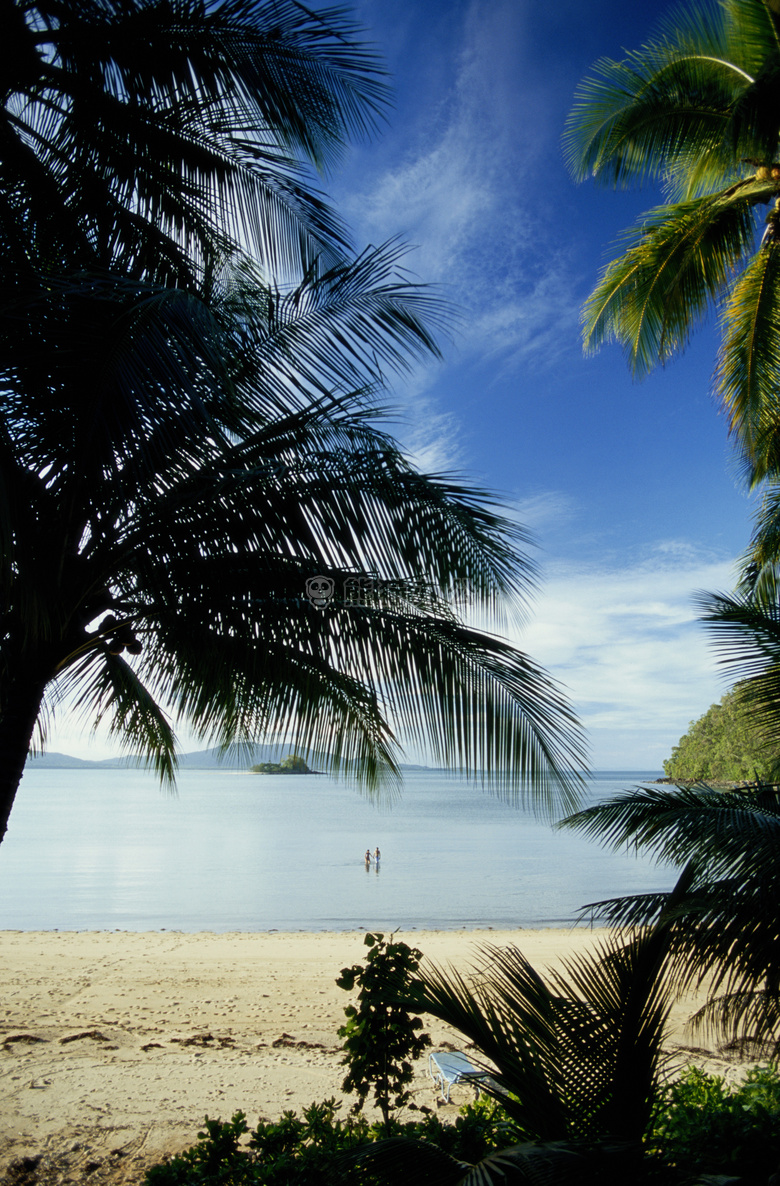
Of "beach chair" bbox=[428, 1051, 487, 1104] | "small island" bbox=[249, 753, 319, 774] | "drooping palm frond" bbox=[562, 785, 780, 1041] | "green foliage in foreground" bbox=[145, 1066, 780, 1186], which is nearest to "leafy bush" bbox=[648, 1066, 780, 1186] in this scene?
"green foliage in foreground" bbox=[145, 1066, 780, 1186]

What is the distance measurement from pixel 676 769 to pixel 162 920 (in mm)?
32850

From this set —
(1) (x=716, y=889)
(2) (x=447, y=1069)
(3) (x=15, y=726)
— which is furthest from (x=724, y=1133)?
(3) (x=15, y=726)

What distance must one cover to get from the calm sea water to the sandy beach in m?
2.68

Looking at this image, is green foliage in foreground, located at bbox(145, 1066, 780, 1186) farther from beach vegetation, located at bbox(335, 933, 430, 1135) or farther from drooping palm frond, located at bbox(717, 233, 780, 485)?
drooping palm frond, located at bbox(717, 233, 780, 485)

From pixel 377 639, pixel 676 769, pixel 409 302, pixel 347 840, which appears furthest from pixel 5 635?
pixel 676 769

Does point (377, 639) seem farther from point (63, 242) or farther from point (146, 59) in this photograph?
point (146, 59)

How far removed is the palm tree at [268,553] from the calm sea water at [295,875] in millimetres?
4332

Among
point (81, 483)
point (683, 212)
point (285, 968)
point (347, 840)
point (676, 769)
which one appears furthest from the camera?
point (676, 769)

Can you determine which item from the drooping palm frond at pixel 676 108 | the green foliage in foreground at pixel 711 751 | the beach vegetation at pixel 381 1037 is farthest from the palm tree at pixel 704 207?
the green foliage in foreground at pixel 711 751

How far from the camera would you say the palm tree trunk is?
3805mm

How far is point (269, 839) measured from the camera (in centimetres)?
3462

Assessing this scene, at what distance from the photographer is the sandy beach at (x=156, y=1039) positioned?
4.95m

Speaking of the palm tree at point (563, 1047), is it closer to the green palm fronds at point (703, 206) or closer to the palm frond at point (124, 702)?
the palm frond at point (124, 702)

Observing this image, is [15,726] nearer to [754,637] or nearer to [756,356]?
[754,637]
